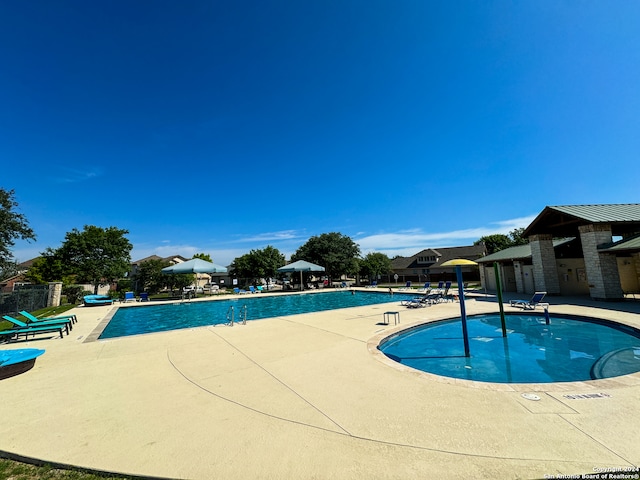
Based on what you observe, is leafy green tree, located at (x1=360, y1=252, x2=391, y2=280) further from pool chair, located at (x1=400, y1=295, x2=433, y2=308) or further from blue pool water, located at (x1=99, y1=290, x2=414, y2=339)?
pool chair, located at (x1=400, y1=295, x2=433, y2=308)

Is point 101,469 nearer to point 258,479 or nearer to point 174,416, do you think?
point 174,416

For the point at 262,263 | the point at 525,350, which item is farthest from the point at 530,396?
the point at 262,263

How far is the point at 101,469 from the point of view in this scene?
2650 mm

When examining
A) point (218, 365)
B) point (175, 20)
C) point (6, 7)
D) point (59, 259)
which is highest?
point (175, 20)

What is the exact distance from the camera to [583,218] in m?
13.6

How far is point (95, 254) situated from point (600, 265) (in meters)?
39.5

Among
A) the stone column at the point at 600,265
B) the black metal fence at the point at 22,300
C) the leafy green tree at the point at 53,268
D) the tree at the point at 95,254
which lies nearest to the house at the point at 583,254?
the stone column at the point at 600,265

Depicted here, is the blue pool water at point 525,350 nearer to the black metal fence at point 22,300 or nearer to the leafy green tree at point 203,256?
the black metal fence at point 22,300

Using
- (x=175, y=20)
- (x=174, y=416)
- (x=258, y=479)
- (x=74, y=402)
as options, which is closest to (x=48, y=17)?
(x=175, y=20)

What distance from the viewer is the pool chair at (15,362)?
5.38m

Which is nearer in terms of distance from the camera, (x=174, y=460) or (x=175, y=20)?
(x=174, y=460)

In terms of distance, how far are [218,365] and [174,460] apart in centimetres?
334

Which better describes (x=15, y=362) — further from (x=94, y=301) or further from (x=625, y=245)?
(x=625, y=245)

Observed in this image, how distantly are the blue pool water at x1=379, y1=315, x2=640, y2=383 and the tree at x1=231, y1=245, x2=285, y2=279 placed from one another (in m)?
28.4
